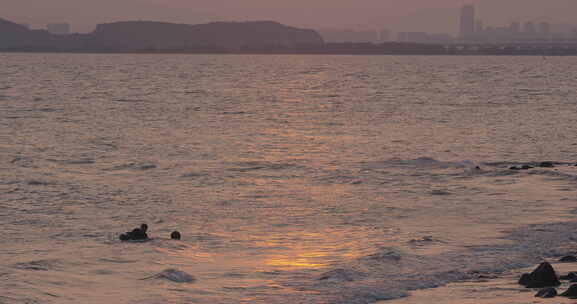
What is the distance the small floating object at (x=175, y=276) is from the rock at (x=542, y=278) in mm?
5473

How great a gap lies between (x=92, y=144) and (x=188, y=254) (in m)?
21.1

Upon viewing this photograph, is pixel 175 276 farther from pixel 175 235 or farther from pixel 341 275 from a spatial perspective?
pixel 175 235

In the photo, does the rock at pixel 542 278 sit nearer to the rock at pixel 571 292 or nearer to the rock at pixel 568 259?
the rock at pixel 571 292

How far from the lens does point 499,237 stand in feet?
54.6

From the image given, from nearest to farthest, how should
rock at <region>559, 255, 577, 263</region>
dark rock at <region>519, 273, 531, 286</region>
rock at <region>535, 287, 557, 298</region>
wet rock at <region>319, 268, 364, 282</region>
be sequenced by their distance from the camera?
1. rock at <region>535, 287, 557, 298</region>
2. dark rock at <region>519, 273, 531, 286</region>
3. wet rock at <region>319, 268, 364, 282</region>
4. rock at <region>559, 255, 577, 263</region>

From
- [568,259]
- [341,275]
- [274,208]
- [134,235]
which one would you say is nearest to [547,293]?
[568,259]

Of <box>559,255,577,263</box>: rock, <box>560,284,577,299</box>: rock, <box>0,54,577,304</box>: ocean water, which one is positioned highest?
<box>560,284,577,299</box>: rock

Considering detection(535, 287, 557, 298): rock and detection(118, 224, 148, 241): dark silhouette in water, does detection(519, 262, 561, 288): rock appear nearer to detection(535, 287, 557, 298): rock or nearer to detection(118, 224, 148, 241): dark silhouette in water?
detection(535, 287, 557, 298): rock

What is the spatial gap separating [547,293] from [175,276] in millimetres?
6050

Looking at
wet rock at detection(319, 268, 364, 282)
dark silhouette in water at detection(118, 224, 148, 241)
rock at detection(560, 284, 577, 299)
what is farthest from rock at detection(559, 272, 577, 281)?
dark silhouette in water at detection(118, 224, 148, 241)

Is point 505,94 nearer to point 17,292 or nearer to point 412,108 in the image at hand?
point 412,108

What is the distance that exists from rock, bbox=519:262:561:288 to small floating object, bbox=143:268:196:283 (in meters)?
5.47

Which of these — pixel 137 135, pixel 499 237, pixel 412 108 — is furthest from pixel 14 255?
pixel 412 108

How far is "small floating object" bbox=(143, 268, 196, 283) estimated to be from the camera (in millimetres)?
13458
